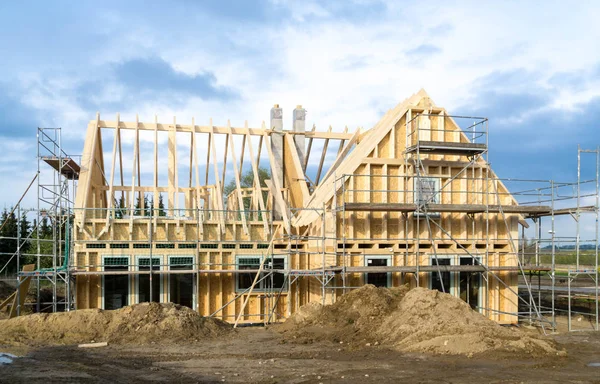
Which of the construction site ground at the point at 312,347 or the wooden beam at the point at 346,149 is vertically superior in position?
the wooden beam at the point at 346,149

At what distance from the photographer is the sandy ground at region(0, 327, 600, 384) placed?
38.3 ft

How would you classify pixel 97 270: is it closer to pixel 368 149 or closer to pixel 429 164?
pixel 368 149

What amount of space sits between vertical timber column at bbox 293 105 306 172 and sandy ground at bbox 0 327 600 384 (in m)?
9.76

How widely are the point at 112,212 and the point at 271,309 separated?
6.33 m

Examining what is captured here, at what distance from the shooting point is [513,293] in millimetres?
21094

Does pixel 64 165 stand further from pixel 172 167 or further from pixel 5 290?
pixel 5 290

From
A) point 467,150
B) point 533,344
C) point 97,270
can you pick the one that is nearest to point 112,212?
point 97,270

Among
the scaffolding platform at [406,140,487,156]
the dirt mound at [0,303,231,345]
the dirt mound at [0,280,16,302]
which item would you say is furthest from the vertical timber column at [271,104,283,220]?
the dirt mound at [0,280,16,302]

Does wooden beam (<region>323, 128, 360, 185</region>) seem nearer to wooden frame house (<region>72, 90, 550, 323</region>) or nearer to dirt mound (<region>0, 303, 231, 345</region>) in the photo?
wooden frame house (<region>72, 90, 550, 323</region>)

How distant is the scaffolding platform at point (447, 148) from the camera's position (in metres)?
19.7

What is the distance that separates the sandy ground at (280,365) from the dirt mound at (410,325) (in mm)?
514

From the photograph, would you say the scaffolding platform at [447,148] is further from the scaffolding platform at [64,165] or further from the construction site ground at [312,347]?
the scaffolding platform at [64,165]

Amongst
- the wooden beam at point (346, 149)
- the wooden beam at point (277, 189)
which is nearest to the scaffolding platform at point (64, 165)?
the wooden beam at point (277, 189)

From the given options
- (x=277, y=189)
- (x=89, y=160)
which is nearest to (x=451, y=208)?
(x=277, y=189)
